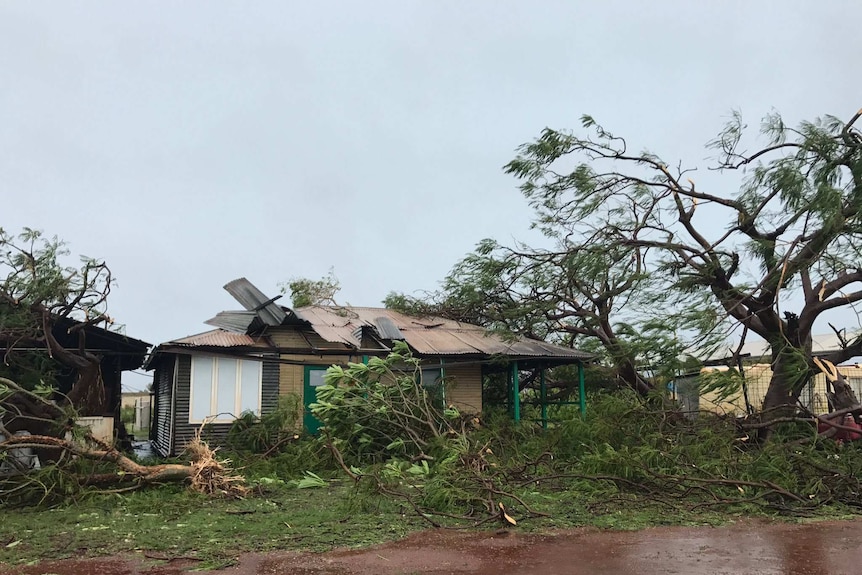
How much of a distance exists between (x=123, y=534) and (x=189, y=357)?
7489mm

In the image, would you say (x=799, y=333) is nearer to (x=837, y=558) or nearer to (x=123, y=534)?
(x=837, y=558)

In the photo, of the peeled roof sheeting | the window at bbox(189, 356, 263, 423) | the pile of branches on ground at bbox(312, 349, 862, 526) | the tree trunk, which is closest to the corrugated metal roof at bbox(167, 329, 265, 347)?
the peeled roof sheeting

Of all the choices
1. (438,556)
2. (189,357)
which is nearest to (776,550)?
(438,556)

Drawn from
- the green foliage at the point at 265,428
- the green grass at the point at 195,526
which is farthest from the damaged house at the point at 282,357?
the green grass at the point at 195,526

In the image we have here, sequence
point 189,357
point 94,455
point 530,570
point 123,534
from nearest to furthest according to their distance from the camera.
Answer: point 530,570, point 123,534, point 94,455, point 189,357

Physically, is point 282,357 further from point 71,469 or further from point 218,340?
point 71,469

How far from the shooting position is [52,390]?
9.16 meters

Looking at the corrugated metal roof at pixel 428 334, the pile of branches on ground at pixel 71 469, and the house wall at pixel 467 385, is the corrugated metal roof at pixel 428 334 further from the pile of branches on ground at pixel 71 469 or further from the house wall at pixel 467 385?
the pile of branches on ground at pixel 71 469

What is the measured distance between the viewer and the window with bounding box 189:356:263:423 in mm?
13812

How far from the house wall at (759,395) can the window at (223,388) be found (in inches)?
347

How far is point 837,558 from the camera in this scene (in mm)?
5836

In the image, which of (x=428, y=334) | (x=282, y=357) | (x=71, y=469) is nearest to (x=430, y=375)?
(x=428, y=334)

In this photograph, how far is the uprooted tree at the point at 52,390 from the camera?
27.9 feet

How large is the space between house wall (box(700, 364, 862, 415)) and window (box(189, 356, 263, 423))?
8.83m
